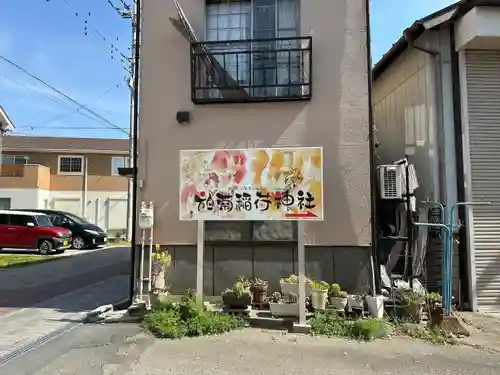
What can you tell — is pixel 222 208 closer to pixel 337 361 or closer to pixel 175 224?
pixel 175 224

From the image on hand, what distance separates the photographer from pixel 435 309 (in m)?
6.16

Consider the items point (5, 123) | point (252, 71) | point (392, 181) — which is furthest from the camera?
point (5, 123)

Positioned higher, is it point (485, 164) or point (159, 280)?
point (485, 164)

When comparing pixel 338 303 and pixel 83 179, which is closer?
pixel 338 303

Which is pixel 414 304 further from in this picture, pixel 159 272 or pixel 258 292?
pixel 159 272

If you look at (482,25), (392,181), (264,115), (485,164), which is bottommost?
(392,181)

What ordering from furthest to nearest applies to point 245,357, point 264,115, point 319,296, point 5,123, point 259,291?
point 5,123 < point 264,115 < point 259,291 < point 319,296 < point 245,357

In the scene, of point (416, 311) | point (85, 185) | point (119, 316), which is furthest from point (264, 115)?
point (85, 185)

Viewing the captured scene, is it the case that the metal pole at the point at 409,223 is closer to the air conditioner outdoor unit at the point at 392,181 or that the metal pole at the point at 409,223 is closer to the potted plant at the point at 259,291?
the air conditioner outdoor unit at the point at 392,181

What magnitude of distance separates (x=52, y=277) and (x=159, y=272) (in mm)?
6215

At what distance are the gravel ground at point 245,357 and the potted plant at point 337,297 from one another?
0.78 meters

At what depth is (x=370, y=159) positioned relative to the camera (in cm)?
718

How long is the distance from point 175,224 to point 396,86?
5.57 meters

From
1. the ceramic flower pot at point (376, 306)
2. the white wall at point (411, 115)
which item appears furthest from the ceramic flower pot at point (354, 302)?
the white wall at point (411, 115)
